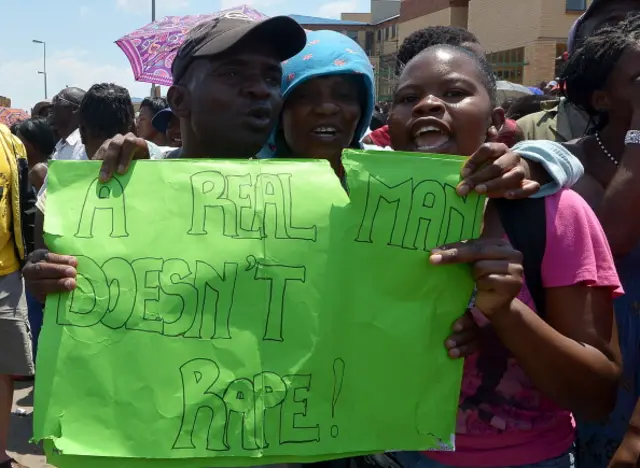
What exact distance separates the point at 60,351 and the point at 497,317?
91 centimetres

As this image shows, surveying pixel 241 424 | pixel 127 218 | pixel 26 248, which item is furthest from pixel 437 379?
pixel 26 248

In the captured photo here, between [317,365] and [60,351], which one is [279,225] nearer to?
[317,365]

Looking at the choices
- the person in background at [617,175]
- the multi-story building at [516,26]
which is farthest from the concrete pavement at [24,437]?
the multi-story building at [516,26]

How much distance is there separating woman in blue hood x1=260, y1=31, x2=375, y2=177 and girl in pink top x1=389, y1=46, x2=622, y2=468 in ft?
1.26

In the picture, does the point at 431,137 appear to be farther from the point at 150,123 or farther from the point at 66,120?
the point at 66,120

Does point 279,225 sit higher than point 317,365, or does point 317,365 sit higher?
point 279,225

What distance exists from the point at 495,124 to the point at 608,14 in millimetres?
990

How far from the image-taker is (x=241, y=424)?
52.6 inches

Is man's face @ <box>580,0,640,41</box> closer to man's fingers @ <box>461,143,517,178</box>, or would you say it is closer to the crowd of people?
the crowd of people

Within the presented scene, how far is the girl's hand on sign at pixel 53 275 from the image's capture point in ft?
4.40

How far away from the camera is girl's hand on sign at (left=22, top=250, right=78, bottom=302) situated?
1341 millimetres

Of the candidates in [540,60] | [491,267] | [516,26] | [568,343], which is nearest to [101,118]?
[491,267]

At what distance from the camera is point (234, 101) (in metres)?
1.59

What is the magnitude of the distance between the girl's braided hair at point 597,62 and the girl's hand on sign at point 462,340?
934 millimetres
